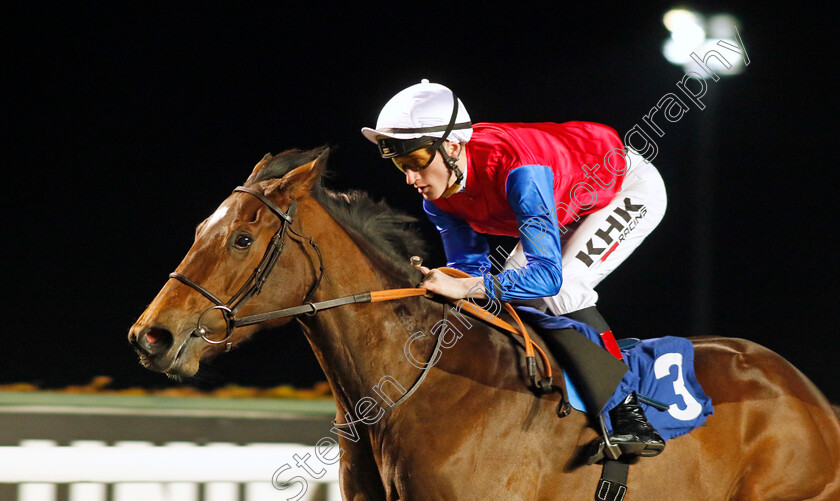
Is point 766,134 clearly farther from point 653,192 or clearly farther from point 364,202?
point 364,202

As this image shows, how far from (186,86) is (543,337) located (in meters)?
3.47

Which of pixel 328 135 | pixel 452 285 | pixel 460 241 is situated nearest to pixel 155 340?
pixel 452 285

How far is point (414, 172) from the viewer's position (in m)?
2.30

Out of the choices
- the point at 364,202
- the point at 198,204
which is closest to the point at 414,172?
the point at 364,202

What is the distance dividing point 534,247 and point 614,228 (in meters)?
0.58

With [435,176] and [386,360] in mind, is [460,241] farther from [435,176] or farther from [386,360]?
[386,360]

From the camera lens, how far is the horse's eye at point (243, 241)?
6.28 feet

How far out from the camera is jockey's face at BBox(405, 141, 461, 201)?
2297mm

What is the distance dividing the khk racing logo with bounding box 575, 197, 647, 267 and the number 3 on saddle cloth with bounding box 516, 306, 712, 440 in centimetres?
29

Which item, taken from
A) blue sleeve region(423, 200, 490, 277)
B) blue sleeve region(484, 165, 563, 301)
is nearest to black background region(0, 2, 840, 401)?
blue sleeve region(423, 200, 490, 277)

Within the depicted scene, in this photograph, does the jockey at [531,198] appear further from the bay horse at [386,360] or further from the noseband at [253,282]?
the noseband at [253,282]

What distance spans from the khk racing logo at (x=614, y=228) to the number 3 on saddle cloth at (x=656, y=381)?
0.29m

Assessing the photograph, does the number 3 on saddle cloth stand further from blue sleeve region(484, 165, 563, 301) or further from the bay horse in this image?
blue sleeve region(484, 165, 563, 301)

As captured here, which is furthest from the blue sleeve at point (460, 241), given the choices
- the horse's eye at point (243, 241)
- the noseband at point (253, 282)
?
the horse's eye at point (243, 241)
